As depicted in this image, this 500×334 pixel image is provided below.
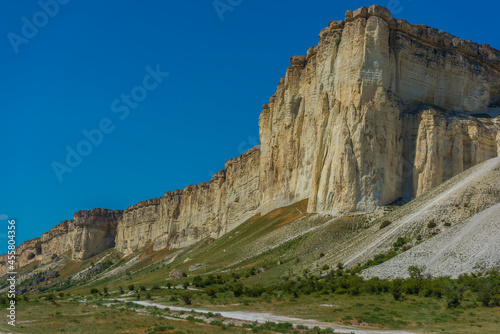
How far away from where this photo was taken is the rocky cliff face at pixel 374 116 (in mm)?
58250

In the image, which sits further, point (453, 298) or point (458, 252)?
point (458, 252)

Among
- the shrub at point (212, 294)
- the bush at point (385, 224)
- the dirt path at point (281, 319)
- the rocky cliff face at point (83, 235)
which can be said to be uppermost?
the rocky cliff face at point (83, 235)

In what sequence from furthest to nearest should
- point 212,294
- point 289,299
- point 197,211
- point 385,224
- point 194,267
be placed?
point 197,211 → point 194,267 → point 385,224 → point 212,294 → point 289,299

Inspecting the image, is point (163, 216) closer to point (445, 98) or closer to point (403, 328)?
point (445, 98)

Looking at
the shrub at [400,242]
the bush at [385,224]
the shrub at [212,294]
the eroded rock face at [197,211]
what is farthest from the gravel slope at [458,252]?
the eroded rock face at [197,211]

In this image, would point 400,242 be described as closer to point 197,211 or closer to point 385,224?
point 385,224

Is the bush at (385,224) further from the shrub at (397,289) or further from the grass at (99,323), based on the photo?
the grass at (99,323)

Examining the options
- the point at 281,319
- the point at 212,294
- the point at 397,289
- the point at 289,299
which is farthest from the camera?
the point at 212,294

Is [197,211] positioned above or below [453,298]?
above

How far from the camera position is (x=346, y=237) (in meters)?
51.6

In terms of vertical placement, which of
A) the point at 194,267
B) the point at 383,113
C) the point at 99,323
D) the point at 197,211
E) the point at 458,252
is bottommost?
the point at 99,323

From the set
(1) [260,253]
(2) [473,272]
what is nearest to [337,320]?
(2) [473,272]

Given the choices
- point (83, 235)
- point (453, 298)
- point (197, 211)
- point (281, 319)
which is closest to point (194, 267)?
point (281, 319)

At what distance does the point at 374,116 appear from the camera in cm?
5922
